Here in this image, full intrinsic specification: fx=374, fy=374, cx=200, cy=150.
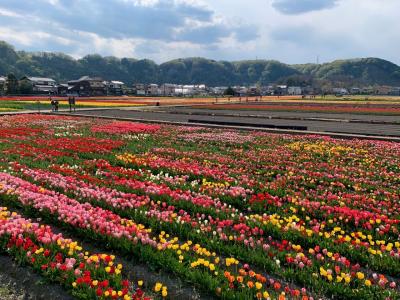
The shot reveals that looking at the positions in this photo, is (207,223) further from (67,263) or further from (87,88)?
(87,88)

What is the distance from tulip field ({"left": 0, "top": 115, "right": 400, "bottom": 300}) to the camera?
6027 millimetres

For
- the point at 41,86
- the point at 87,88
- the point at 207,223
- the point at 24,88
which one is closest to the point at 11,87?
the point at 24,88

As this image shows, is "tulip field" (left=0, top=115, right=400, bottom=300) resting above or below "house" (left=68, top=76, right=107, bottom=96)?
above

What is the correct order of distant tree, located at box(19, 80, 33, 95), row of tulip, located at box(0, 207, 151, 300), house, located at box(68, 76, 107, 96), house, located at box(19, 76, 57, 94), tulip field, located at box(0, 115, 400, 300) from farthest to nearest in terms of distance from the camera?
1. house, located at box(68, 76, 107, 96)
2. house, located at box(19, 76, 57, 94)
3. distant tree, located at box(19, 80, 33, 95)
4. tulip field, located at box(0, 115, 400, 300)
5. row of tulip, located at box(0, 207, 151, 300)

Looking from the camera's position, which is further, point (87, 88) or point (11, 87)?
point (87, 88)

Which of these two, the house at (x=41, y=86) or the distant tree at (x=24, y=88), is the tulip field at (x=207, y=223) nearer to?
the distant tree at (x=24, y=88)

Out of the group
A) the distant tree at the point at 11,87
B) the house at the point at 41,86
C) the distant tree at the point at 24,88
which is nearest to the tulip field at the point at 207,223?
the distant tree at the point at 11,87

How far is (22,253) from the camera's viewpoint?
264 inches

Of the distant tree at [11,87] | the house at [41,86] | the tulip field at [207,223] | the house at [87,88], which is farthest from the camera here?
the house at [87,88]

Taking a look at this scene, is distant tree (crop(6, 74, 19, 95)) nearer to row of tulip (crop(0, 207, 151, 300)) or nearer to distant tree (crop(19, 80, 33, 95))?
distant tree (crop(19, 80, 33, 95))

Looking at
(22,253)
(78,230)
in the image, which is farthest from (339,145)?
(22,253)

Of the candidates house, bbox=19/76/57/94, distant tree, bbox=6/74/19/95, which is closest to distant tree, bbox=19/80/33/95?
distant tree, bbox=6/74/19/95

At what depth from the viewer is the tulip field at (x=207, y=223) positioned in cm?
603

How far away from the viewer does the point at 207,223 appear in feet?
28.8
